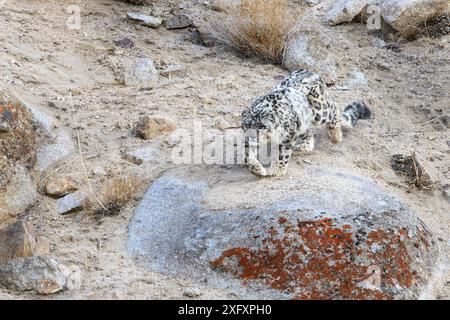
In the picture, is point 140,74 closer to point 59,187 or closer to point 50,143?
point 50,143

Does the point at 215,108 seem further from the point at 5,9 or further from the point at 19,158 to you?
the point at 5,9

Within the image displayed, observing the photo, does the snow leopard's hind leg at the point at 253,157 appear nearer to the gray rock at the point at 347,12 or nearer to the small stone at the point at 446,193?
the small stone at the point at 446,193

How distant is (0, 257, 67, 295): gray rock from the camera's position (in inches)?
195

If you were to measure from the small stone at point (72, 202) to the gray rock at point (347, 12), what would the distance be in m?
5.04

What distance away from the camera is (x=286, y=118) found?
5.95 m

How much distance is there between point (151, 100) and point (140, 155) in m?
1.15

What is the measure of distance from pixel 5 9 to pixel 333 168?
503cm

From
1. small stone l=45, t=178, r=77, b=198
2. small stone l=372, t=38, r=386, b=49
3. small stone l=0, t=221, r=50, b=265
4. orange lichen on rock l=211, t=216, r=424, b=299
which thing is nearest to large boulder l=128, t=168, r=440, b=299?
orange lichen on rock l=211, t=216, r=424, b=299

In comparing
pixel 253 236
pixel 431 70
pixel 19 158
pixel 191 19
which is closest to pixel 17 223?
pixel 19 158

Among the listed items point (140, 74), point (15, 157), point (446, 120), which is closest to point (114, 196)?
point (15, 157)

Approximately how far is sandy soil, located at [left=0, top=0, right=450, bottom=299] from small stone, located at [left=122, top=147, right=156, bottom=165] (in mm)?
71

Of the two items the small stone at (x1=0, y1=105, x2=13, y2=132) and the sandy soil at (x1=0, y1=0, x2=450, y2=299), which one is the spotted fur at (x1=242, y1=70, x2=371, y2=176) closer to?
the sandy soil at (x1=0, y1=0, x2=450, y2=299)

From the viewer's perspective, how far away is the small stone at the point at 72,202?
246 inches

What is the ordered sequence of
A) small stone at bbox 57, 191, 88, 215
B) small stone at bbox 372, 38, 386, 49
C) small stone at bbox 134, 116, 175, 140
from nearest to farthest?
small stone at bbox 57, 191, 88, 215 < small stone at bbox 134, 116, 175, 140 < small stone at bbox 372, 38, 386, 49
